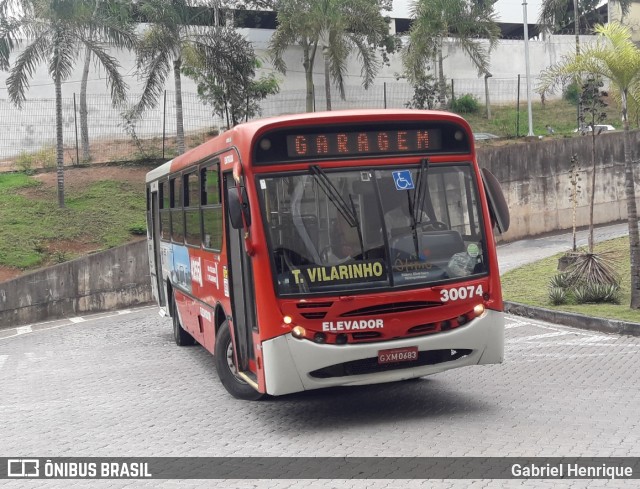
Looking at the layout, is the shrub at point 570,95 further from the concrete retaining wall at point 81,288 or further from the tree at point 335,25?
the concrete retaining wall at point 81,288

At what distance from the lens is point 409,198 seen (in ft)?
28.1

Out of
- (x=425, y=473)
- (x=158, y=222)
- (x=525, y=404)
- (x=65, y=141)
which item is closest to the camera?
(x=425, y=473)

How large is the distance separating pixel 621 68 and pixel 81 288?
12.6m

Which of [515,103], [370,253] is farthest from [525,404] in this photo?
[515,103]

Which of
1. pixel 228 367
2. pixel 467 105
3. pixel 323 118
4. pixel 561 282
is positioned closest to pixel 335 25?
pixel 467 105

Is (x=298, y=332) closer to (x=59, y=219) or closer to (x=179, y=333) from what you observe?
(x=179, y=333)

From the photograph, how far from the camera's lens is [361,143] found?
8641mm

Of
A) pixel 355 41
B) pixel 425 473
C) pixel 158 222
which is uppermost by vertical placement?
pixel 355 41

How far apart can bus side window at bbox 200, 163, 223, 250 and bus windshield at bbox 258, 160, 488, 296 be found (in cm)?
172

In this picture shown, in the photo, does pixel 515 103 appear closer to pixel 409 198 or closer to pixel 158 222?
pixel 158 222

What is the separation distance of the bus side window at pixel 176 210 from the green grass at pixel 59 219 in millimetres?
9137

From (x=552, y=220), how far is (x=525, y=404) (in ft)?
65.8

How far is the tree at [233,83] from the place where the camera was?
2698 cm

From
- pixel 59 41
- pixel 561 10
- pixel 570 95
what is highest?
pixel 561 10
